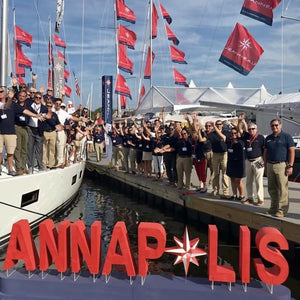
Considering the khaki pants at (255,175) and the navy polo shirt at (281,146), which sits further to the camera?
the khaki pants at (255,175)

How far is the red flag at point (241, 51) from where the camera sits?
12.1 meters

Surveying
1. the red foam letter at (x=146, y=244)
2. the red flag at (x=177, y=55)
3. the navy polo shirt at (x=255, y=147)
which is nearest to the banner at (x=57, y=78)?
the navy polo shirt at (x=255, y=147)

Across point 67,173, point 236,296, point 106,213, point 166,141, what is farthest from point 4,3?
point 236,296

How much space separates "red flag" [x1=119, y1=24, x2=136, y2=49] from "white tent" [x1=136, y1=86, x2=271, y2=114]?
11.5ft

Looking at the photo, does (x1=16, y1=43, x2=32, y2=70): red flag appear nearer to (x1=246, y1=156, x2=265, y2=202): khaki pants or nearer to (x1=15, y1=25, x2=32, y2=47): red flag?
(x1=15, y1=25, x2=32, y2=47): red flag

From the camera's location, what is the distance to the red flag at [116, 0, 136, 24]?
24.5 m

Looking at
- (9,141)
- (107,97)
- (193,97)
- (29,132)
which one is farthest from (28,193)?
(193,97)

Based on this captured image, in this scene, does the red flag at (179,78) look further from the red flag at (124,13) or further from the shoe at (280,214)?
the shoe at (280,214)

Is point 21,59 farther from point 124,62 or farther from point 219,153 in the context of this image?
point 219,153

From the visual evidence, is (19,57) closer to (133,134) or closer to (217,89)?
(217,89)

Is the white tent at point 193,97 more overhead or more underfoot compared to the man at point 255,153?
more overhead

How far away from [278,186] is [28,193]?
5624 mm

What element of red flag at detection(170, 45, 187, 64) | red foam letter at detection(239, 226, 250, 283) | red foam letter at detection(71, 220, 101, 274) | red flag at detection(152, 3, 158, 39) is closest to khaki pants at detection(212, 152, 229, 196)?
red foam letter at detection(239, 226, 250, 283)

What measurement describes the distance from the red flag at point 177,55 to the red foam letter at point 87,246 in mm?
22758
